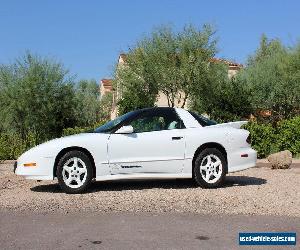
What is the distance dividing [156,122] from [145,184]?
4.24 feet

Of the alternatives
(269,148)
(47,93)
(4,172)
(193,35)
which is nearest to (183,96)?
(193,35)

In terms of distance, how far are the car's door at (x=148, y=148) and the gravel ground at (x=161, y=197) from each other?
1.35 feet

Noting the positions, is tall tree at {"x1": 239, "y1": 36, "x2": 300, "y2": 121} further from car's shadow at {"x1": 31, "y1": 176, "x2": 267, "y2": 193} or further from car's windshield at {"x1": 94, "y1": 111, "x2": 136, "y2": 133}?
car's windshield at {"x1": 94, "y1": 111, "x2": 136, "y2": 133}

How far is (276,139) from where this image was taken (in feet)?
52.7

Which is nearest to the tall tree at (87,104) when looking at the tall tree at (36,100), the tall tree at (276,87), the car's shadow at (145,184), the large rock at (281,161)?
the tall tree at (36,100)

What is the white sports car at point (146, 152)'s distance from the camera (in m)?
8.05

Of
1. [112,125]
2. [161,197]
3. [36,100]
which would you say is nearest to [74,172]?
[112,125]

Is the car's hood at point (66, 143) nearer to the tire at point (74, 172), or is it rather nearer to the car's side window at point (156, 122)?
the tire at point (74, 172)

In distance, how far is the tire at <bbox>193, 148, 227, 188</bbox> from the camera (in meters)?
8.45

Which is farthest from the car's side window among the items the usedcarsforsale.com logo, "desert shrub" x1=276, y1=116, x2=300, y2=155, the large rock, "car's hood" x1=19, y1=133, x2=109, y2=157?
"desert shrub" x1=276, y1=116, x2=300, y2=155

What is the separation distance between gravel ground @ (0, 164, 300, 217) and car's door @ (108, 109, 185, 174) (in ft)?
1.35

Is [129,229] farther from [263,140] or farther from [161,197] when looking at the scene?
[263,140]

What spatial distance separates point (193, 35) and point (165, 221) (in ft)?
81.8

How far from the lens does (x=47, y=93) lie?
29281 mm
